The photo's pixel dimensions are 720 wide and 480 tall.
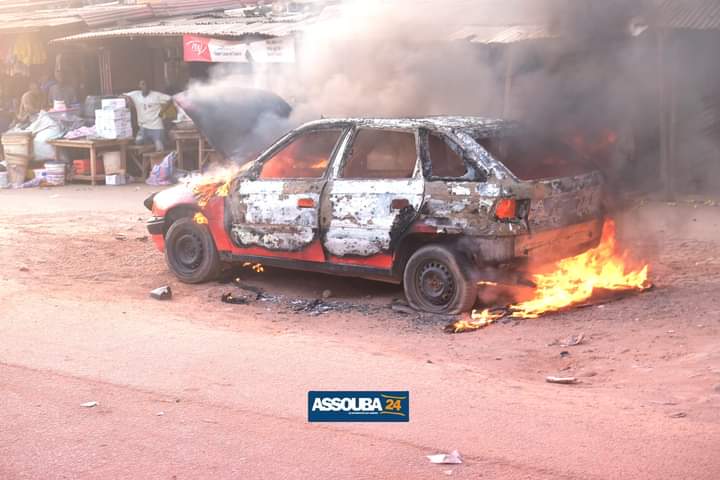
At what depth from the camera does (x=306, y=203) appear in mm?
7848

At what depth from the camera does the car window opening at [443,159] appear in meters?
7.20

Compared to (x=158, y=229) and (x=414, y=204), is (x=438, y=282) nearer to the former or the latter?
(x=414, y=204)

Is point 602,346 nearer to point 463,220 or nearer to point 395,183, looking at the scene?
point 463,220

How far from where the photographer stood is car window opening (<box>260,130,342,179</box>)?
809 cm

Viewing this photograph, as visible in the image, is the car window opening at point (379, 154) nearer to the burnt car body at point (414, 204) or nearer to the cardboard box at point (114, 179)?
the burnt car body at point (414, 204)

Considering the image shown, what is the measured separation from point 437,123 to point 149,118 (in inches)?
453

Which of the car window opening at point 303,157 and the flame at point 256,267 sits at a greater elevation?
the car window opening at point 303,157

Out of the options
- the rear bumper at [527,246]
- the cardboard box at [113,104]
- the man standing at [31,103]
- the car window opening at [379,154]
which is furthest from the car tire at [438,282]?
the man standing at [31,103]

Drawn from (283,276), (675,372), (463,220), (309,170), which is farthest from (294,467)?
(283,276)

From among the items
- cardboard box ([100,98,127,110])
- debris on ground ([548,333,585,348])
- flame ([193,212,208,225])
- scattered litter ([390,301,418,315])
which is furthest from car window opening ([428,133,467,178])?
cardboard box ([100,98,127,110])

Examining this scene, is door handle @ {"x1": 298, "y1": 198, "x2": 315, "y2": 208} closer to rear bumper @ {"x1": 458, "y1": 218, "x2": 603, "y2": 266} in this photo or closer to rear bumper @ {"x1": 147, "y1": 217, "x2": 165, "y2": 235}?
rear bumper @ {"x1": 458, "y1": 218, "x2": 603, "y2": 266}

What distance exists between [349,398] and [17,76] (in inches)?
760

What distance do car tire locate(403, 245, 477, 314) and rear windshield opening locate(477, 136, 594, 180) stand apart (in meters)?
0.85

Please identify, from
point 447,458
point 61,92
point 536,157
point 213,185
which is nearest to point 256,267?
point 213,185
